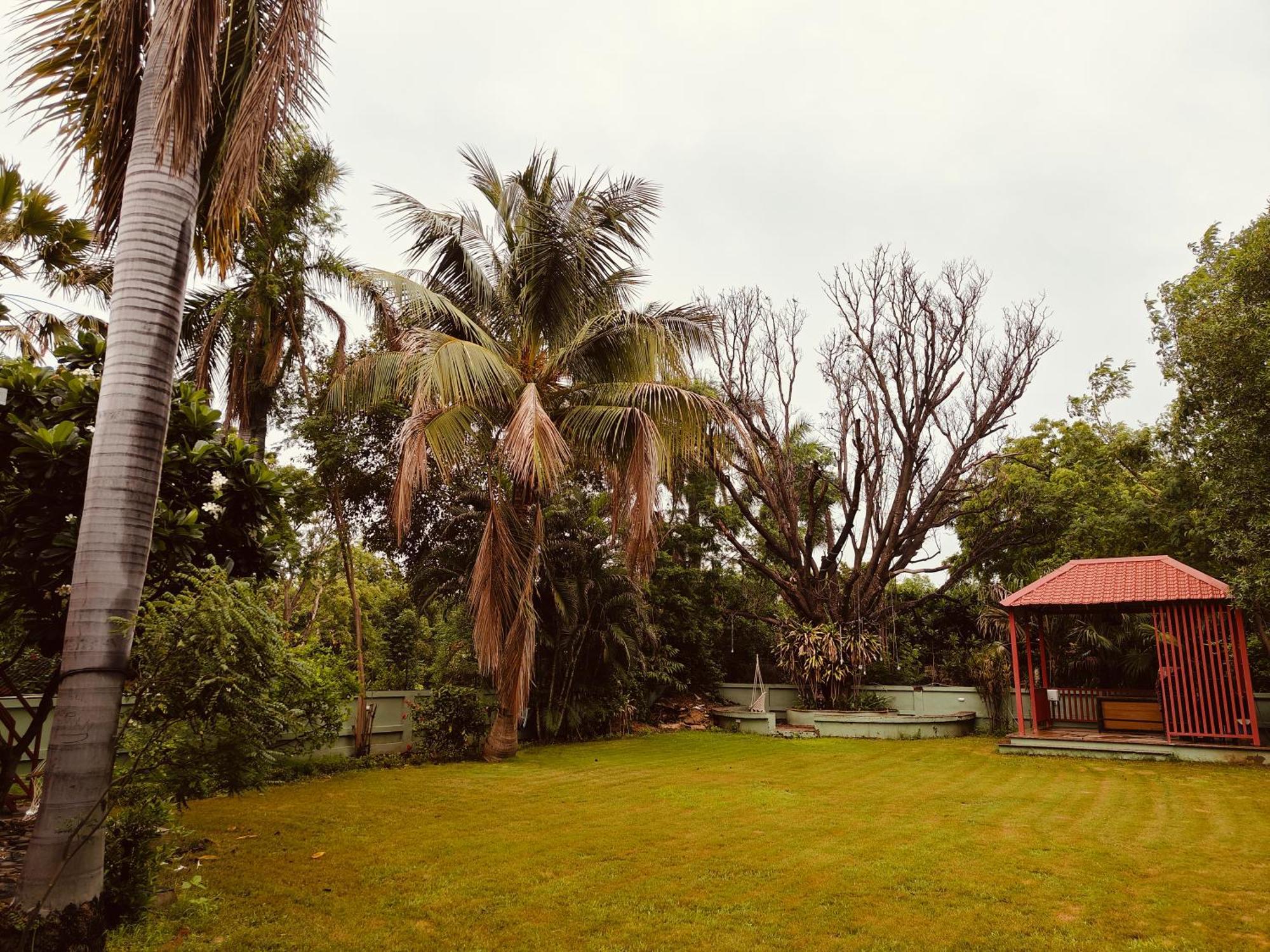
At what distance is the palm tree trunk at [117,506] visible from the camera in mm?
3598

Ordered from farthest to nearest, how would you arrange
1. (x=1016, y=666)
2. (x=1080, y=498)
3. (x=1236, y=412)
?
(x=1080, y=498)
(x=1016, y=666)
(x=1236, y=412)

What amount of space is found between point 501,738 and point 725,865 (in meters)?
6.73

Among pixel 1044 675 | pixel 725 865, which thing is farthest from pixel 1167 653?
pixel 725 865

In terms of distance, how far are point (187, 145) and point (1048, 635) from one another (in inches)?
771

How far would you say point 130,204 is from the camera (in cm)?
419

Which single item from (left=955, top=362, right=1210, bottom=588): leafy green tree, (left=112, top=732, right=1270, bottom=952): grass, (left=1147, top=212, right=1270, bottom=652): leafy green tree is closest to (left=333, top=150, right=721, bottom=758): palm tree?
(left=112, top=732, right=1270, bottom=952): grass

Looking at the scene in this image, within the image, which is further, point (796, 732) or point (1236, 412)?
point (796, 732)

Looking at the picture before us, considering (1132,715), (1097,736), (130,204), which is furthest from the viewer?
(1132,715)

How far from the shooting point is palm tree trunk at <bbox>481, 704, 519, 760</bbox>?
11555 mm

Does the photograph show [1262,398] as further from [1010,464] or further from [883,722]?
[1010,464]

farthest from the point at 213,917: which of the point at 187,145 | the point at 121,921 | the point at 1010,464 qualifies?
the point at 1010,464

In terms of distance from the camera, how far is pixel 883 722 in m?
16.2

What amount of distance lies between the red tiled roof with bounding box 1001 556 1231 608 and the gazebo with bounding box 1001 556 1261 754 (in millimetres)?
18

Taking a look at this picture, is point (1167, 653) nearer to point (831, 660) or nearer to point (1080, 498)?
point (1080, 498)
